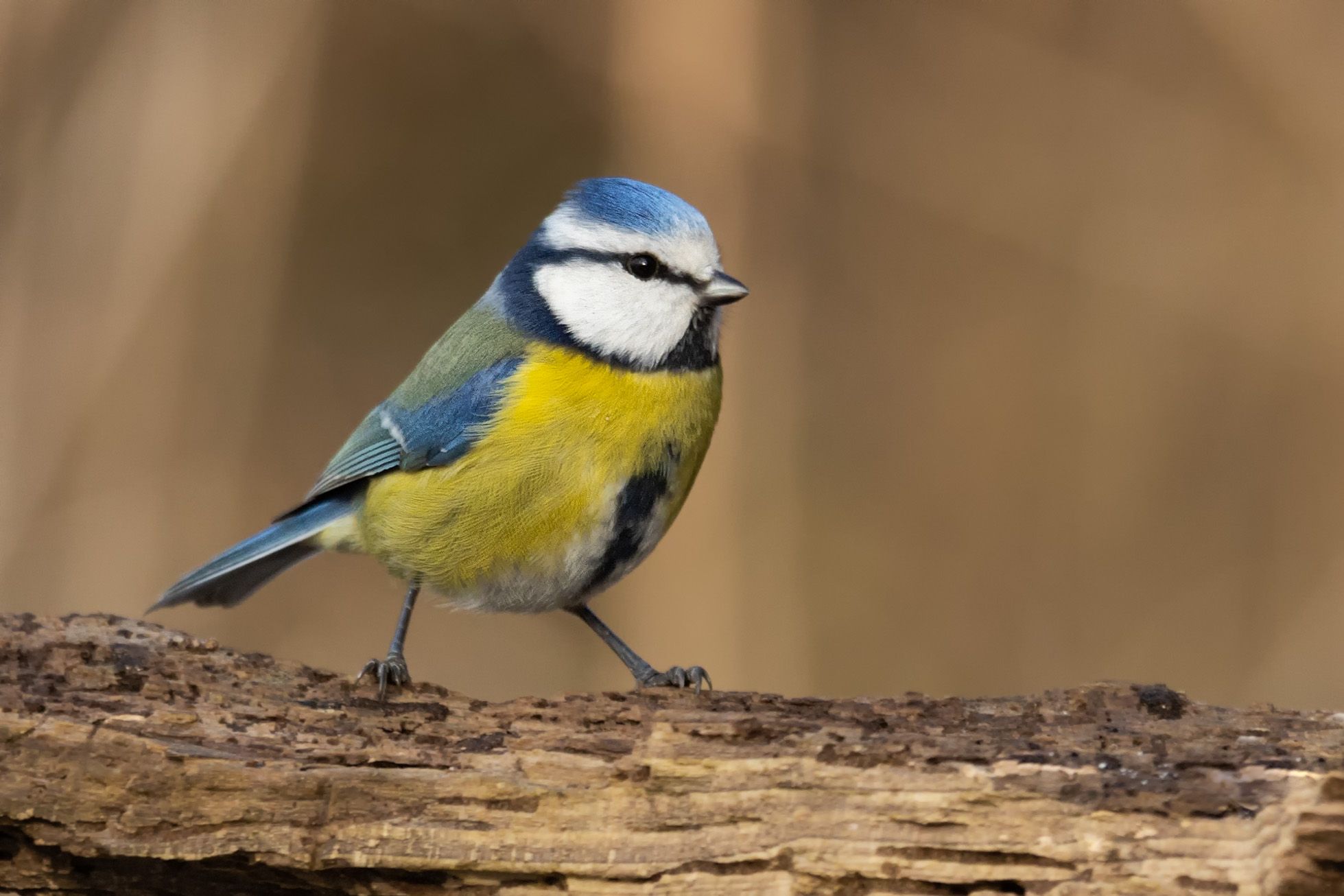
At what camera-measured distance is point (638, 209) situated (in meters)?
2.57

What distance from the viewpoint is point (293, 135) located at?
3844mm

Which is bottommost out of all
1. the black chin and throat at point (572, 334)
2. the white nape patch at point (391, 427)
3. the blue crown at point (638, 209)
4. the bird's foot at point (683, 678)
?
the bird's foot at point (683, 678)

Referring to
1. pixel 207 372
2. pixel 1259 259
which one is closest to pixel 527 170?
pixel 207 372

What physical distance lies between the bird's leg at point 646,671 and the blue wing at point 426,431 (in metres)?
0.53

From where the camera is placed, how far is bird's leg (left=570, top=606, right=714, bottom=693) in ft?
Answer: 8.49

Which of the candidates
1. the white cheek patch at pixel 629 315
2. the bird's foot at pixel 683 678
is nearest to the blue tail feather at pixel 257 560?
the white cheek patch at pixel 629 315

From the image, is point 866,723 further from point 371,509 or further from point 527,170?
point 527,170

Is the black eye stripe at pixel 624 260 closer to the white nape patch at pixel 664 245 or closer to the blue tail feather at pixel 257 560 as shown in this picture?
the white nape patch at pixel 664 245

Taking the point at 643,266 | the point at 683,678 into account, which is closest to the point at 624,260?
the point at 643,266

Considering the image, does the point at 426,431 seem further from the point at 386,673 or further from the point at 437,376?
the point at 386,673

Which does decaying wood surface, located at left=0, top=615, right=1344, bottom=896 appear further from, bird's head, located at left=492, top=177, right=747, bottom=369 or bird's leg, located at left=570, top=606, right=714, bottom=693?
bird's head, located at left=492, top=177, right=747, bottom=369

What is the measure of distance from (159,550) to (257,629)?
500 mm

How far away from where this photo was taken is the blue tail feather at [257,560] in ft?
9.39

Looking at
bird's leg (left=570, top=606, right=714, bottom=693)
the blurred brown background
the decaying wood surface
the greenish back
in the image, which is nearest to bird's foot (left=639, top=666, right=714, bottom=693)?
bird's leg (left=570, top=606, right=714, bottom=693)
